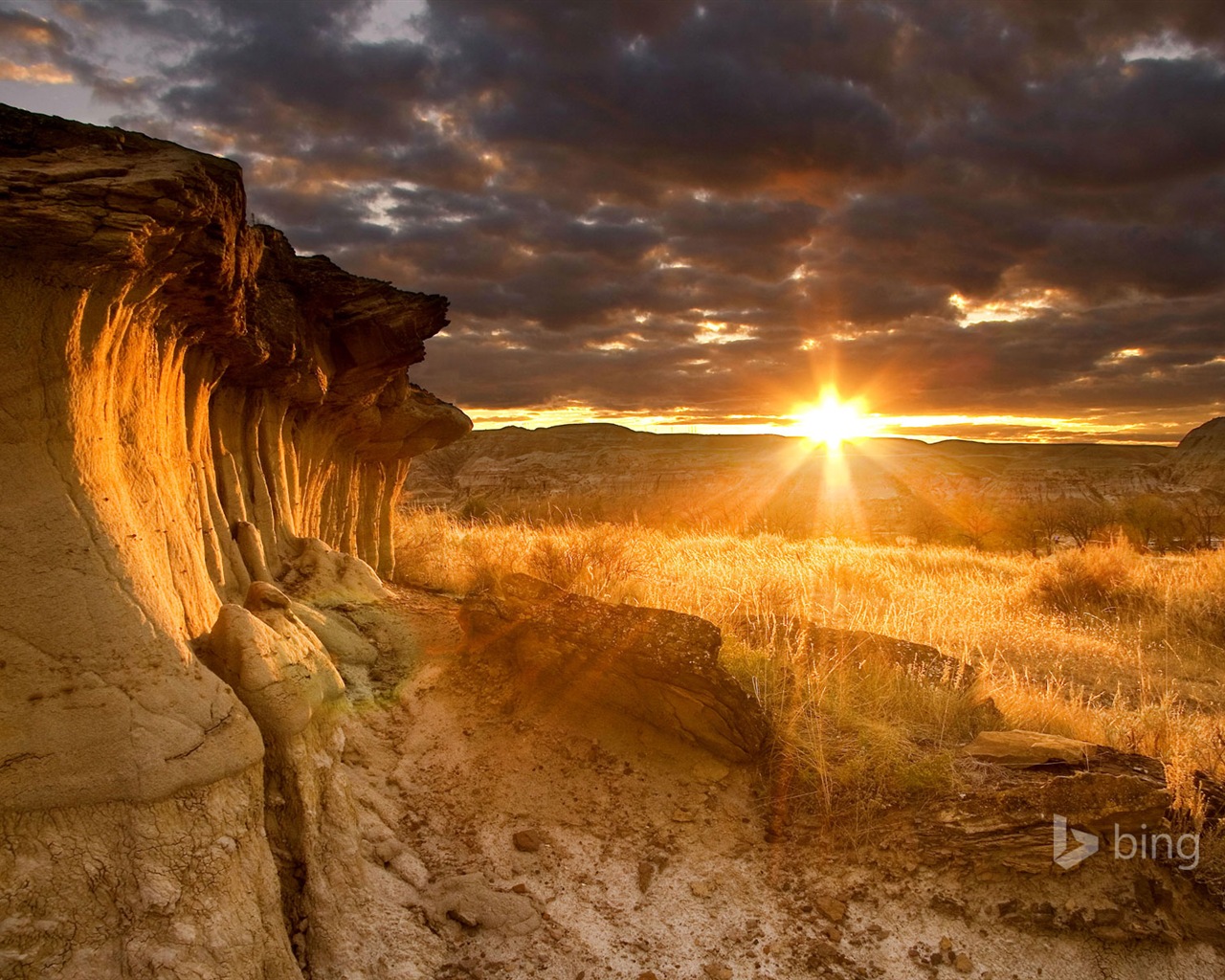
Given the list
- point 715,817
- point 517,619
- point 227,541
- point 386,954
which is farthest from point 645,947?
point 227,541

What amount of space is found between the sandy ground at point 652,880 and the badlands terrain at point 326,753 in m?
0.02

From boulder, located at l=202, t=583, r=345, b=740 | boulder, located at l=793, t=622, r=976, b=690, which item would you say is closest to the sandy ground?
boulder, located at l=202, t=583, r=345, b=740

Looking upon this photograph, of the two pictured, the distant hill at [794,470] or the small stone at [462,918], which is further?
the distant hill at [794,470]

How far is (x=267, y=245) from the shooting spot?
258 inches

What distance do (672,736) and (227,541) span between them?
3.44 m

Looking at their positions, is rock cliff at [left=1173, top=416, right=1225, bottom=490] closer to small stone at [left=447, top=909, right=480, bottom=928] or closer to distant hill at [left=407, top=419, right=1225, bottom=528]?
distant hill at [left=407, top=419, right=1225, bottom=528]

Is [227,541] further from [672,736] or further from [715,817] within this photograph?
[715,817]

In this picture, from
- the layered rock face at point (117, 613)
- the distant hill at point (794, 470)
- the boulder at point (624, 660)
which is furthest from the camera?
the distant hill at point (794, 470)

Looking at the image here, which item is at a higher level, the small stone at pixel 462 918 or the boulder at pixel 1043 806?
the boulder at pixel 1043 806

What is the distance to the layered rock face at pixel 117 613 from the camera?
2920 mm

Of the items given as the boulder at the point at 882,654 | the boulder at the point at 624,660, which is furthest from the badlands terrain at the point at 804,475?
the boulder at the point at 624,660

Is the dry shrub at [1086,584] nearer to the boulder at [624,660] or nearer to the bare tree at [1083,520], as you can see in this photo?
the boulder at [624,660]

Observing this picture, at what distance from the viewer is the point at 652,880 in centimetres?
435

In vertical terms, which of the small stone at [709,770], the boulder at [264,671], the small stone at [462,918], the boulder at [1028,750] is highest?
the boulder at [264,671]
